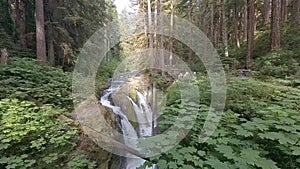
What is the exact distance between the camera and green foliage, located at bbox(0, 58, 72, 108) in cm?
583

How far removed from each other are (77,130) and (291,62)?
25.4 ft

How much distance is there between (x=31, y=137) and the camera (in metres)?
4.38

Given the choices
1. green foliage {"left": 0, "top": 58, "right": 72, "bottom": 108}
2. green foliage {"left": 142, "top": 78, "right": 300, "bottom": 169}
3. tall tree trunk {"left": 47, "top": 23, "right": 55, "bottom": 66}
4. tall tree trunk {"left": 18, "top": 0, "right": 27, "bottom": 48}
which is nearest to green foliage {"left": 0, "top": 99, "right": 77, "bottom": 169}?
green foliage {"left": 0, "top": 58, "right": 72, "bottom": 108}

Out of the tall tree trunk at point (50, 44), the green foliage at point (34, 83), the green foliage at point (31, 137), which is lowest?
the green foliage at point (31, 137)

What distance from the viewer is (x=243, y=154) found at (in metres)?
2.87

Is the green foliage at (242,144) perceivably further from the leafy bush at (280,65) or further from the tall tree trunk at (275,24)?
the tall tree trunk at (275,24)

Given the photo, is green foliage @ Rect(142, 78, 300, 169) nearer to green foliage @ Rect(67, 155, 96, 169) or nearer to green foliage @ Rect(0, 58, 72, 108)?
green foliage @ Rect(67, 155, 96, 169)

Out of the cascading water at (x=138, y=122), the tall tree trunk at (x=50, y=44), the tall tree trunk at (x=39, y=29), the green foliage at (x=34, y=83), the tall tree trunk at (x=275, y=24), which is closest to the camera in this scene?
the green foliage at (x=34, y=83)

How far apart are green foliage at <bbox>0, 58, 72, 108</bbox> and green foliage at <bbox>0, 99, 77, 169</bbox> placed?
0.81m

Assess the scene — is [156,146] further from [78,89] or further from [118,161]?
[78,89]

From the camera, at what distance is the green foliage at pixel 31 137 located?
154 inches

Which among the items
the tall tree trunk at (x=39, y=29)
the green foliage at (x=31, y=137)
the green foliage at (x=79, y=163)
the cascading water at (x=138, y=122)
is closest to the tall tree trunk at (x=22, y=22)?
the tall tree trunk at (x=39, y=29)

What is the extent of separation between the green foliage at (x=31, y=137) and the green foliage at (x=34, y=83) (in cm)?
81

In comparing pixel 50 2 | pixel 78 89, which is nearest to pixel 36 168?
pixel 78 89
